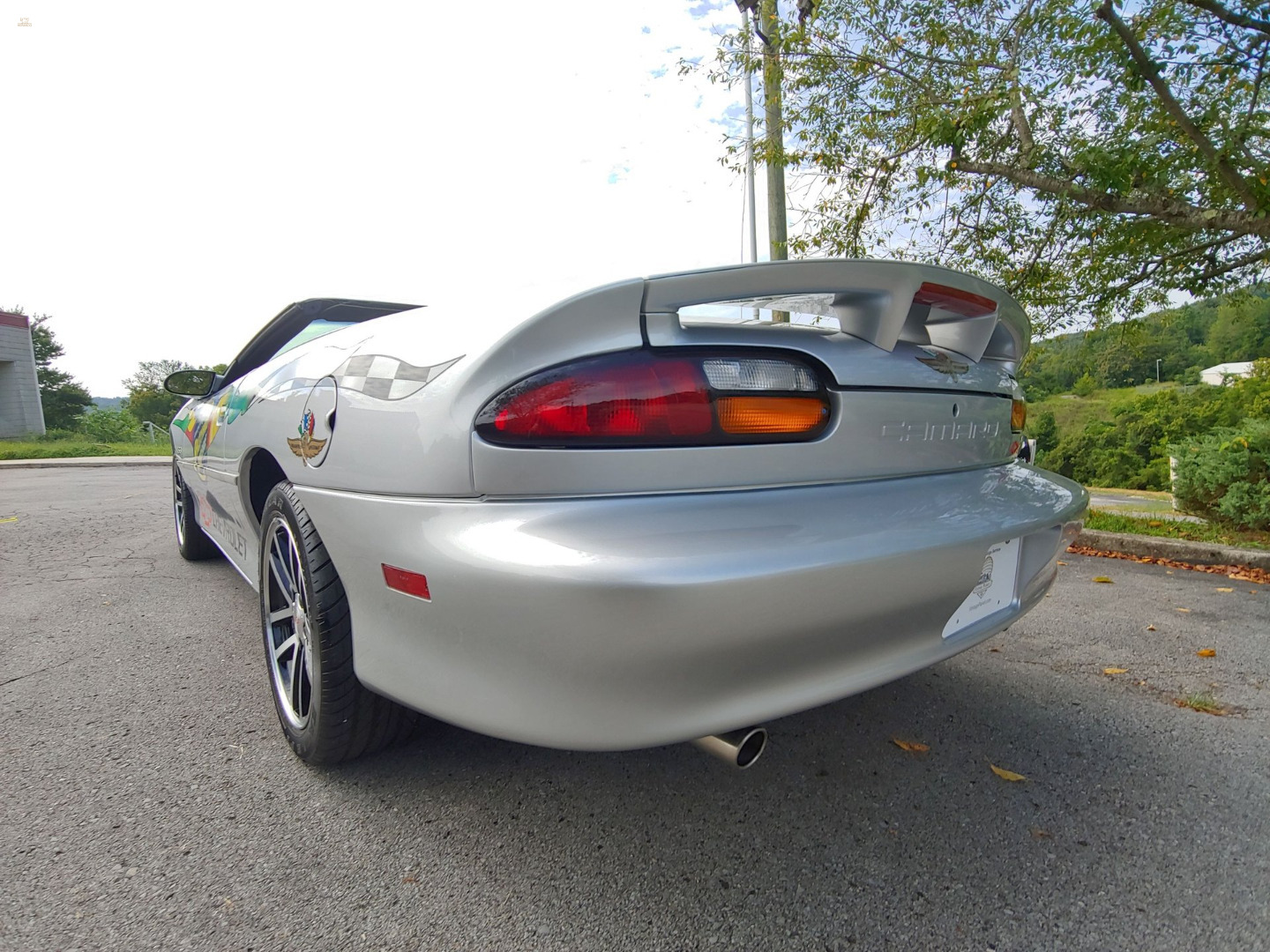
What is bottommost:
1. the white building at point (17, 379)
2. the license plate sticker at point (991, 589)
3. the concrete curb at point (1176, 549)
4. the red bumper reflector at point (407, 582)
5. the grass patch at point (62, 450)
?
the concrete curb at point (1176, 549)

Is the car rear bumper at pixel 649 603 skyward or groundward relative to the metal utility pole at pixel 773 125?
groundward

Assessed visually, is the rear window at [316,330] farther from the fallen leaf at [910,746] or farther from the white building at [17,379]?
the white building at [17,379]

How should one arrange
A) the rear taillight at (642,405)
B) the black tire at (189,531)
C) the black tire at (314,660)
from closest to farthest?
the rear taillight at (642,405) < the black tire at (314,660) < the black tire at (189,531)

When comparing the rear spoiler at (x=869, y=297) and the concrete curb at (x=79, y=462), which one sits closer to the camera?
the rear spoiler at (x=869, y=297)

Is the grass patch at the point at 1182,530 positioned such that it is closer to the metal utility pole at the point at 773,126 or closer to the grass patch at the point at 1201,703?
the grass patch at the point at 1201,703

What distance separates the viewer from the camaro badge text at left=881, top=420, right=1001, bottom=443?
4.84 feet

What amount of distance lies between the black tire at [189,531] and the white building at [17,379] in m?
28.4

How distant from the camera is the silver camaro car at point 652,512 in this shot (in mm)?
1138

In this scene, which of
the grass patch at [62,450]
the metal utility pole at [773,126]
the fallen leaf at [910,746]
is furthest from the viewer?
the grass patch at [62,450]

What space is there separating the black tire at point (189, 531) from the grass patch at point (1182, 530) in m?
5.75

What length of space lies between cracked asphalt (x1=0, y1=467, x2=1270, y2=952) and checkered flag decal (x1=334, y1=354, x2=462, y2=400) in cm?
94

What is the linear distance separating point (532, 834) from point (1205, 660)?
260cm

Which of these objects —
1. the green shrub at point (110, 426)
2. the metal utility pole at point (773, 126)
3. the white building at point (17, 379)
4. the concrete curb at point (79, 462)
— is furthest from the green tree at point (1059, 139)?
the green shrub at point (110, 426)

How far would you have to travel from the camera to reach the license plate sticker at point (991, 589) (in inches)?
60.2
